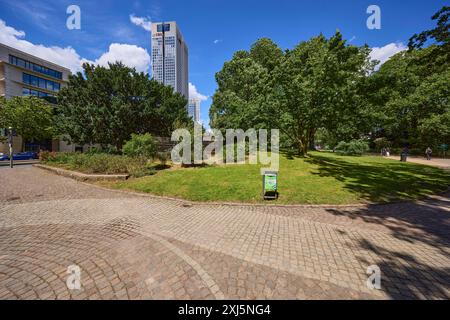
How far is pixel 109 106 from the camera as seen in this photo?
87.2 feet

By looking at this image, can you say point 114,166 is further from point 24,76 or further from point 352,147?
point 24,76

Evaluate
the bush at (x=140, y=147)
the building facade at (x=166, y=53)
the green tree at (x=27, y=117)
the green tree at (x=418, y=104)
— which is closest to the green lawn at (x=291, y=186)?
the bush at (x=140, y=147)

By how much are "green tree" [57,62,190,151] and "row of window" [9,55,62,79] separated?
26.6 m

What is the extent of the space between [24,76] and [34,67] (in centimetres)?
383

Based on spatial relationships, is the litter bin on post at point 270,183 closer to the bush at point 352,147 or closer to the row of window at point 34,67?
the bush at point 352,147

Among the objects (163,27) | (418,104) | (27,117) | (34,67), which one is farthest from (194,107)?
(418,104)

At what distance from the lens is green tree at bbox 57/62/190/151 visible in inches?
1017

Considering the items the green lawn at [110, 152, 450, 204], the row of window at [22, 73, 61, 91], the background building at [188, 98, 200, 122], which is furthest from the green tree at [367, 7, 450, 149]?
the background building at [188, 98, 200, 122]

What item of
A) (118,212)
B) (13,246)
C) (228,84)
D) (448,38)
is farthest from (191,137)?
(228,84)

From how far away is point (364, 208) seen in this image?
748 centimetres

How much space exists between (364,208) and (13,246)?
11.1 meters

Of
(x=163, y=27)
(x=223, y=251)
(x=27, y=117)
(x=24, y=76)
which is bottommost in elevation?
(x=223, y=251)

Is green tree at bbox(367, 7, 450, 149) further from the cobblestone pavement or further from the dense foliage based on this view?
the cobblestone pavement
